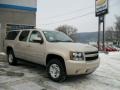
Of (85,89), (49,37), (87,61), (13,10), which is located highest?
(13,10)

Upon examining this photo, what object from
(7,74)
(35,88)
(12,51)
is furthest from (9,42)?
(35,88)

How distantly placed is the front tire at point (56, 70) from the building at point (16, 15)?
8.95 m

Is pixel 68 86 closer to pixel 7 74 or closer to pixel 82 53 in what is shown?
pixel 82 53

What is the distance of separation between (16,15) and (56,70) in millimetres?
10158

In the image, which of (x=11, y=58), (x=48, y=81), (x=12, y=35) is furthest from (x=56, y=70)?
(x=12, y=35)

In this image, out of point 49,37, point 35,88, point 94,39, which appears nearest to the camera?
point 35,88

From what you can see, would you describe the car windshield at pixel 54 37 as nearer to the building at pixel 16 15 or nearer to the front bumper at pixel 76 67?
the front bumper at pixel 76 67

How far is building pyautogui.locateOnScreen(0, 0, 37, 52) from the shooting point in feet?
51.7

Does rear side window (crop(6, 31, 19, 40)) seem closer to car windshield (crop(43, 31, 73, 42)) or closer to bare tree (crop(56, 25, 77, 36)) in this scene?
car windshield (crop(43, 31, 73, 42))

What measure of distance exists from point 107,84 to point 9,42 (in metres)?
5.33

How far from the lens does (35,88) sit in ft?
20.9

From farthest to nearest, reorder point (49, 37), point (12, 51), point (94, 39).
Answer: point (94, 39) < point (12, 51) < point (49, 37)

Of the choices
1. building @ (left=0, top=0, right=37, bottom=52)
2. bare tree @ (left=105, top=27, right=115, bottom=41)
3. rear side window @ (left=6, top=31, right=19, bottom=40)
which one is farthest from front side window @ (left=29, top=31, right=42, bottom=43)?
bare tree @ (left=105, top=27, right=115, bottom=41)

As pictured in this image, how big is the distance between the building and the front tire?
895 centimetres
